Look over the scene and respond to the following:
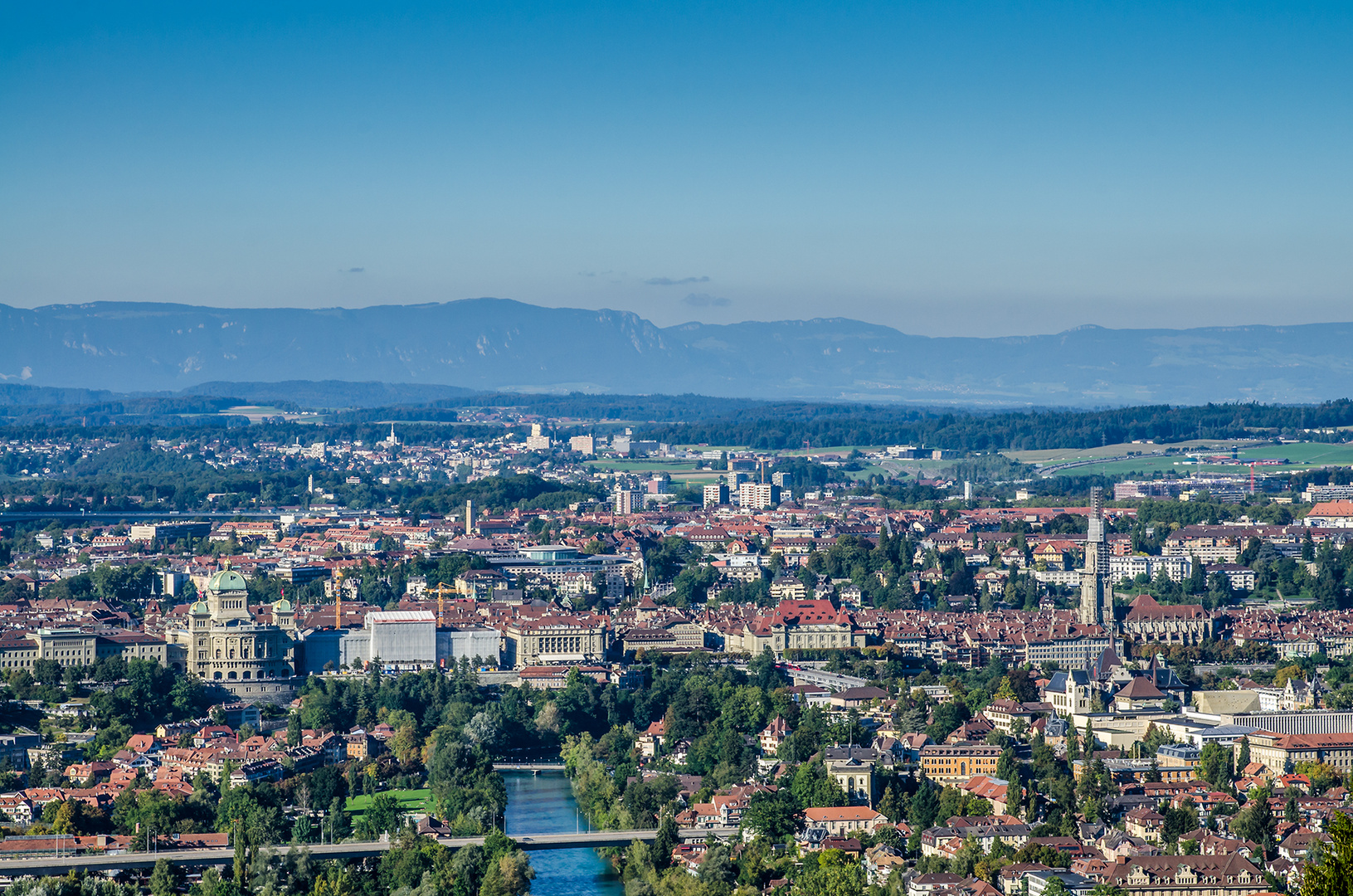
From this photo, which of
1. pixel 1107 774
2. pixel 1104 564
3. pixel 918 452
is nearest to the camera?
pixel 1107 774

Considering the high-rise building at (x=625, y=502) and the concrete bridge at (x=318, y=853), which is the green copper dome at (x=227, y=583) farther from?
the high-rise building at (x=625, y=502)

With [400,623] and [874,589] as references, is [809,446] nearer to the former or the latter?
[874,589]

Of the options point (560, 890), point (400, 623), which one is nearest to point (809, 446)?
point (400, 623)

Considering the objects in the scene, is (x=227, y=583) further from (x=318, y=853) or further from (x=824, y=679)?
(x=318, y=853)

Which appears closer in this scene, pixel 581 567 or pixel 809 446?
pixel 581 567

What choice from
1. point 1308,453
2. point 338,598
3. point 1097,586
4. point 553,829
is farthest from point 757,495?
point 553,829

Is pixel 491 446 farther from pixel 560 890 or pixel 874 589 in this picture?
pixel 560 890

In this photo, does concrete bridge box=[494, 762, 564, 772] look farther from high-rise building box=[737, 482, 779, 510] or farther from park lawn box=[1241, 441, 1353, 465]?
park lawn box=[1241, 441, 1353, 465]

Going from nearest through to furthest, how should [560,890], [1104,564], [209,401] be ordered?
[560,890] → [1104,564] → [209,401]
